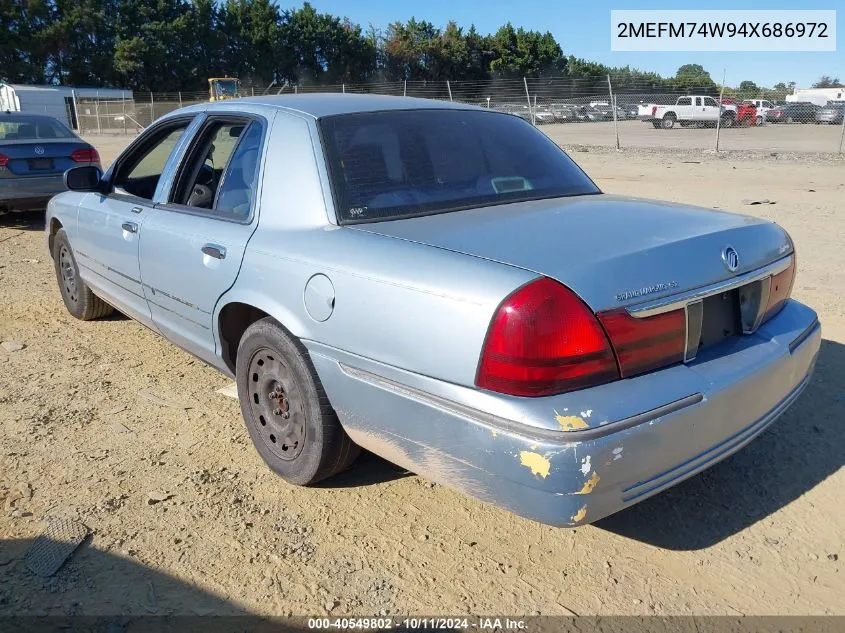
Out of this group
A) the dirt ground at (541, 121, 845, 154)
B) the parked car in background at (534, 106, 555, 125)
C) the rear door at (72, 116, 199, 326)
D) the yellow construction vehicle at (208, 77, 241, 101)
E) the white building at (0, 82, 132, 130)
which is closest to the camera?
the rear door at (72, 116, 199, 326)

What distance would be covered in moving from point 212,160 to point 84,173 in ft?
2.88

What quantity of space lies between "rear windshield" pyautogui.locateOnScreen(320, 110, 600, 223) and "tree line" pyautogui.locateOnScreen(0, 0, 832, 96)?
163ft

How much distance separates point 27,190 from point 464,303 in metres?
8.28

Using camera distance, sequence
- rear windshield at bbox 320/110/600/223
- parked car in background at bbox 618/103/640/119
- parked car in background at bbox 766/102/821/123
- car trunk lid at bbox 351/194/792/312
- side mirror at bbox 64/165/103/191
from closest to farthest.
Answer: car trunk lid at bbox 351/194/792/312
rear windshield at bbox 320/110/600/223
side mirror at bbox 64/165/103/191
parked car in background at bbox 766/102/821/123
parked car in background at bbox 618/103/640/119

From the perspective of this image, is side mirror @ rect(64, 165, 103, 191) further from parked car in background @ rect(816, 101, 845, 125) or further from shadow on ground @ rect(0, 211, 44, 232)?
parked car in background @ rect(816, 101, 845, 125)

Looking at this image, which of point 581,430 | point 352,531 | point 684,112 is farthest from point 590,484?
point 684,112

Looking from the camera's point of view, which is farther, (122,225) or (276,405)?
(122,225)

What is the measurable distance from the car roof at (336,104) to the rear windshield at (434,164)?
0.06 meters

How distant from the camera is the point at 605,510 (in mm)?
2227

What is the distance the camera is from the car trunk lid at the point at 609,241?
2209 millimetres

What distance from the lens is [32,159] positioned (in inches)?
346

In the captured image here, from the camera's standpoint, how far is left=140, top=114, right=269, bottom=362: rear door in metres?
3.19

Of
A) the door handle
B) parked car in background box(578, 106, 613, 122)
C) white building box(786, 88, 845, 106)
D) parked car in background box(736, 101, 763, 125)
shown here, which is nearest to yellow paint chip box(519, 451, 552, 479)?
the door handle

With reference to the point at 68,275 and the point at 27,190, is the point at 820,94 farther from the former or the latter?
the point at 68,275
